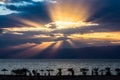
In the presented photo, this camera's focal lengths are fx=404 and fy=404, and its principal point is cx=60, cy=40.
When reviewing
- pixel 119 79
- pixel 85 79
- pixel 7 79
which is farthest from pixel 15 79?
pixel 119 79

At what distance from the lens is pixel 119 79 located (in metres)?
94.3

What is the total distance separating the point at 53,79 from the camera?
9544 centimetres

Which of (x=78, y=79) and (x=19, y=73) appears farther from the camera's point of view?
(x=19, y=73)

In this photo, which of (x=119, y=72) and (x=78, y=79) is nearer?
(x=78, y=79)

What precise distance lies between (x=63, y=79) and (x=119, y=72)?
2653 centimetres

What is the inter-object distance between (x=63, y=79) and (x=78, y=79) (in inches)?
142

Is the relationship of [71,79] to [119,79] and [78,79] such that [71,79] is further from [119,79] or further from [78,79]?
[119,79]

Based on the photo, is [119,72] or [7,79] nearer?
[7,79]

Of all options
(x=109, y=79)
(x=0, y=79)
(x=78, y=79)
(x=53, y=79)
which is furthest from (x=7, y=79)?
(x=109, y=79)

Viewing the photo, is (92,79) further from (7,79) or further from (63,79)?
(7,79)

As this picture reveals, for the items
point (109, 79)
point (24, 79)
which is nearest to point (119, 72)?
point (109, 79)

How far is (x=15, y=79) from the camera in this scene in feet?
320

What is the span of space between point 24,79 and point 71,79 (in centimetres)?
1132

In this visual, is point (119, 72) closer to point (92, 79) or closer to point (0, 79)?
point (92, 79)
